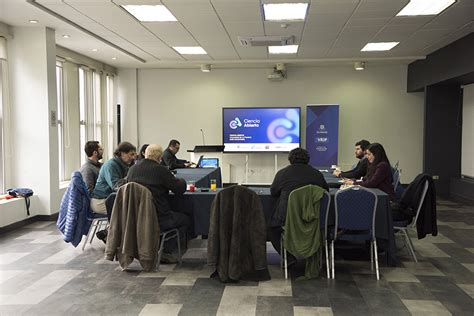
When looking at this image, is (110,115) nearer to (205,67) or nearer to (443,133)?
(205,67)

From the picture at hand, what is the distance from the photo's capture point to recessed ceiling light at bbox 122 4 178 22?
5043 millimetres

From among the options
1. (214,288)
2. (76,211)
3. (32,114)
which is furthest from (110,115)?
(214,288)

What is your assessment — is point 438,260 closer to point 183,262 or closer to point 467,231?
point 467,231

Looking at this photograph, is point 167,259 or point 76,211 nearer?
point 167,259

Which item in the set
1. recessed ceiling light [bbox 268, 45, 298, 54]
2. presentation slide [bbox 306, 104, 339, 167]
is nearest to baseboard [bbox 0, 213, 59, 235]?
recessed ceiling light [bbox 268, 45, 298, 54]

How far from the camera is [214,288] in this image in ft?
11.6

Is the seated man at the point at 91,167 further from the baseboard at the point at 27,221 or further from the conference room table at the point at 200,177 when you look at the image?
the baseboard at the point at 27,221

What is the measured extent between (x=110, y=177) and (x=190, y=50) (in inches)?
155

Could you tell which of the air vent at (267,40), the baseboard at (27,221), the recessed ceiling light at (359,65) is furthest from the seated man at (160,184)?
the recessed ceiling light at (359,65)

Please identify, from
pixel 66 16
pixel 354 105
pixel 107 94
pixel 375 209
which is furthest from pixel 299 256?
pixel 107 94

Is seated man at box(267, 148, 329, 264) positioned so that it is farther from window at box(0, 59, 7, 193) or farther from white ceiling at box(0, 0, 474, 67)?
window at box(0, 59, 7, 193)

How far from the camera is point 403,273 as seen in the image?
390 cm

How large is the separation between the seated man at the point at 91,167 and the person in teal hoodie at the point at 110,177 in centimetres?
25

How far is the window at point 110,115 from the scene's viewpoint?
9.77 meters
